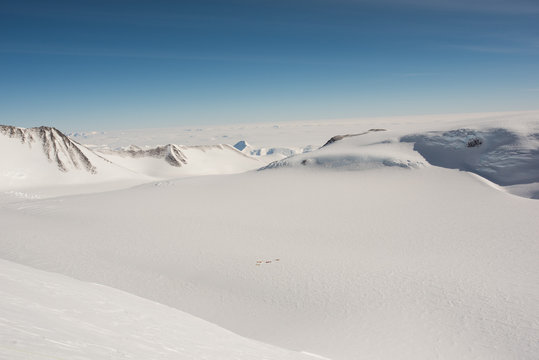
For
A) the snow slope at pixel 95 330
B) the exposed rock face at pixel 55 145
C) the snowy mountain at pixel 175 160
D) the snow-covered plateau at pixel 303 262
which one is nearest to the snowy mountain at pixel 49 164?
the exposed rock face at pixel 55 145

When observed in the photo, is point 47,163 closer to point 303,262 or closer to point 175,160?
point 175,160

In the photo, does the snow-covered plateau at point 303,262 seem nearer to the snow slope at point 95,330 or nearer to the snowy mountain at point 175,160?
the snow slope at point 95,330

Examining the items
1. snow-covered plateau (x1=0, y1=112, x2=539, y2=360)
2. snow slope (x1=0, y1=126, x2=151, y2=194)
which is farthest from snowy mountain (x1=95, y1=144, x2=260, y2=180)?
snow-covered plateau (x1=0, y1=112, x2=539, y2=360)

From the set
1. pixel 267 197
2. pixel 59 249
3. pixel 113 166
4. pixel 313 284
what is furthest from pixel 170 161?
pixel 313 284

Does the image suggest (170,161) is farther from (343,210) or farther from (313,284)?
(313,284)

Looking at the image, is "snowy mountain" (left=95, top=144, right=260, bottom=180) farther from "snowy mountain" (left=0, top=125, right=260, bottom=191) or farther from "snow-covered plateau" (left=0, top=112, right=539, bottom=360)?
"snow-covered plateau" (left=0, top=112, right=539, bottom=360)

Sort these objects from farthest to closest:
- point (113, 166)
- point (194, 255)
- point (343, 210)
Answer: point (113, 166), point (343, 210), point (194, 255)
